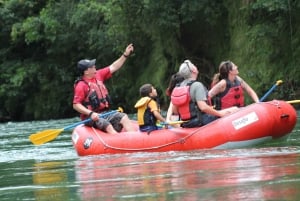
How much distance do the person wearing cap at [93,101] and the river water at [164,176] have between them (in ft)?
2.31

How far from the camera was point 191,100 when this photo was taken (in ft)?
27.2

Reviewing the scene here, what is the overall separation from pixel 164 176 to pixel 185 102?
2.68 meters

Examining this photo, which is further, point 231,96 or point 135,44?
point 135,44

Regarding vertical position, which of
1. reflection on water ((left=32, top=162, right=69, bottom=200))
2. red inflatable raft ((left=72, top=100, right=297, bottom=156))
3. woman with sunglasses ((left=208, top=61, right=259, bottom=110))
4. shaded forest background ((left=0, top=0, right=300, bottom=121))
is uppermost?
shaded forest background ((left=0, top=0, right=300, bottom=121))

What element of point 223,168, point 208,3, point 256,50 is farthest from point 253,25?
point 223,168

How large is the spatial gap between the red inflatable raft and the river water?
0.17 meters

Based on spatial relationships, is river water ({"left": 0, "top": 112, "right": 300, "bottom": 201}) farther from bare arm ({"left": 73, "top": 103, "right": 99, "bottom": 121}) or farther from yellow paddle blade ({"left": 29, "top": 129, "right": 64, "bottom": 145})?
yellow paddle blade ({"left": 29, "top": 129, "right": 64, "bottom": 145})

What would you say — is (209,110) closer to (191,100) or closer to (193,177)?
(191,100)

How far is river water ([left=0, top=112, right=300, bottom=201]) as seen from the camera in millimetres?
4617

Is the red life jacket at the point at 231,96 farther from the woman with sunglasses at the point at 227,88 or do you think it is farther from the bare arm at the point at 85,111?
the bare arm at the point at 85,111

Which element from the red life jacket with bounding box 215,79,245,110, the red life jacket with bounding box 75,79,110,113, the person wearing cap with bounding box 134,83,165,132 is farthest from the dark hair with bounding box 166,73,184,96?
the red life jacket with bounding box 75,79,110,113

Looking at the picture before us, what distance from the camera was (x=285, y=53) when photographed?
827 inches

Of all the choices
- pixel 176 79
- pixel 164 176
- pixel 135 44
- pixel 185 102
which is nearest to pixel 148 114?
→ pixel 176 79

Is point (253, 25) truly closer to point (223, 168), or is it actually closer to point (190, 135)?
point (190, 135)
